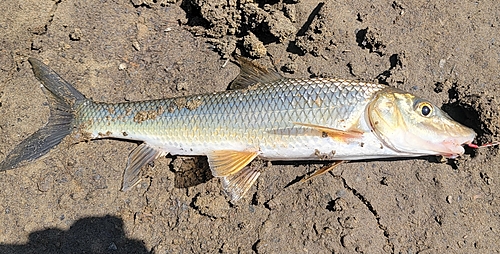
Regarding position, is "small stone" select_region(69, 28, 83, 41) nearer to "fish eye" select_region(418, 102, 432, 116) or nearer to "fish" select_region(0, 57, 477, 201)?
"fish" select_region(0, 57, 477, 201)

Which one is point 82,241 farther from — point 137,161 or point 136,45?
point 136,45

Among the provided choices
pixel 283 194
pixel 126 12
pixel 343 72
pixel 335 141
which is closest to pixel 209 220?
pixel 283 194

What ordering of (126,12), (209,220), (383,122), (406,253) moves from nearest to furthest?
(383,122) → (406,253) → (209,220) → (126,12)

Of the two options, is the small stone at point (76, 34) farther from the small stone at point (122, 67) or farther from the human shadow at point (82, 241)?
the human shadow at point (82, 241)

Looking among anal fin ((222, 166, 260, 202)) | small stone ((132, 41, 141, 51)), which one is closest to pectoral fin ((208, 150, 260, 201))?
anal fin ((222, 166, 260, 202))

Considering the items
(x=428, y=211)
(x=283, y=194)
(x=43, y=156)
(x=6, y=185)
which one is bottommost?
(x=6, y=185)

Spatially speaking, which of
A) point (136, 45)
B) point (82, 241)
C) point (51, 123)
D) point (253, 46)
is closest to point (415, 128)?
point (253, 46)

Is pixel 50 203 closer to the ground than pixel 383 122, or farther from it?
closer to the ground

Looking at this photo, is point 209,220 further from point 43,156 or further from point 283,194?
point 43,156
